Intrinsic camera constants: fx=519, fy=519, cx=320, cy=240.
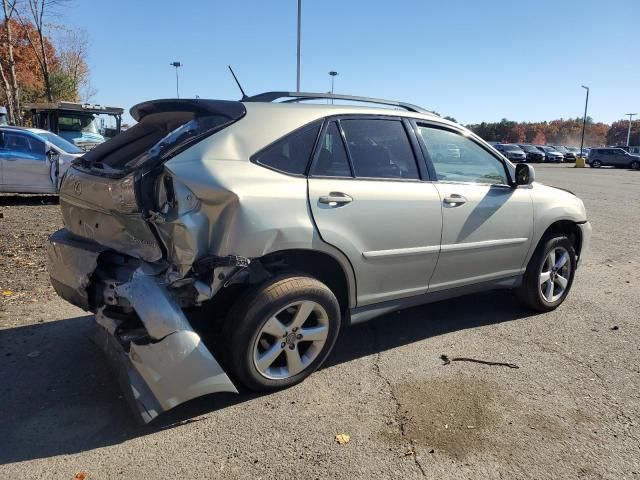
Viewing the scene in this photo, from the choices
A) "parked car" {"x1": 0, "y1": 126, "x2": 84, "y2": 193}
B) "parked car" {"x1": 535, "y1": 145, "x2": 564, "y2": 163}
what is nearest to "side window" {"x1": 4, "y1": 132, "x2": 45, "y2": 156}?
"parked car" {"x1": 0, "y1": 126, "x2": 84, "y2": 193}

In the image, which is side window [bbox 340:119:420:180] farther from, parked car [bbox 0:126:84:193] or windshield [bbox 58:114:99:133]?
windshield [bbox 58:114:99:133]

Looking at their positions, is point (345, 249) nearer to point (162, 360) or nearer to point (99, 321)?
point (162, 360)

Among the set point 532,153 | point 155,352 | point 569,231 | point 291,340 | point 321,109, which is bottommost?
point 291,340

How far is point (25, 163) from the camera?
1061 centimetres

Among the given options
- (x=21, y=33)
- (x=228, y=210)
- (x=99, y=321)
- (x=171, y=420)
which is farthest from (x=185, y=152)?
(x=21, y=33)

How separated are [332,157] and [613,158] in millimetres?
47837

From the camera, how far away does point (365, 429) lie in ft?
9.61

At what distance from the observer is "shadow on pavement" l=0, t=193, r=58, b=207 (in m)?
11.2

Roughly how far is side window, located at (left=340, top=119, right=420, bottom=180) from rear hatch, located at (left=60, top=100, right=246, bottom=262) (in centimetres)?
82

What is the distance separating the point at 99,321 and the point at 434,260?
2.31 m

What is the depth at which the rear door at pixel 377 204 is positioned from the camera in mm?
3309

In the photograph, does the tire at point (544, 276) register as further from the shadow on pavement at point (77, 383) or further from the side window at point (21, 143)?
the side window at point (21, 143)

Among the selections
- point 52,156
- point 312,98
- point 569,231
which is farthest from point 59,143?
point 569,231

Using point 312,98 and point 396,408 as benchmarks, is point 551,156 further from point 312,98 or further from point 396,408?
point 396,408
